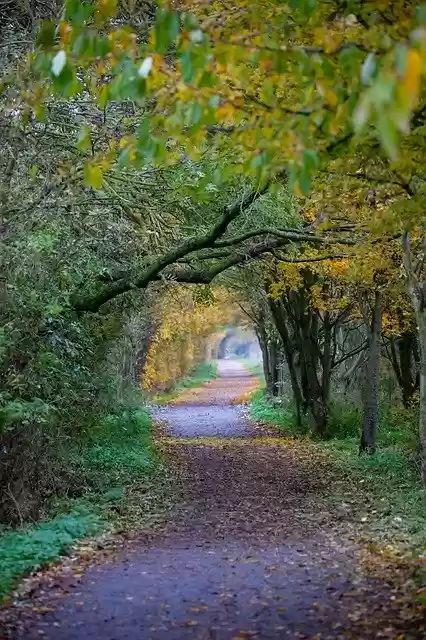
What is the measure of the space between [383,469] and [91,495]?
619 centimetres

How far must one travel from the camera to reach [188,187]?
9648 millimetres

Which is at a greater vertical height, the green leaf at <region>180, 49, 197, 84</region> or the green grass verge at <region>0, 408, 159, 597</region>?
the green leaf at <region>180, 49, 197, 84</region>

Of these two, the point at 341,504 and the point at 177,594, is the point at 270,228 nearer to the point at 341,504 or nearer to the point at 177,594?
the point at 341,504

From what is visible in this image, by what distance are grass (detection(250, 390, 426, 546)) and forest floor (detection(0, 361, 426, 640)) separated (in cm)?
26

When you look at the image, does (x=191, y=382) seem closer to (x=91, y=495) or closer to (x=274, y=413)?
(x=274, y=413)

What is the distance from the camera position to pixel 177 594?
768cm

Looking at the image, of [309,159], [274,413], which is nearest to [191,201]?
[309,159]

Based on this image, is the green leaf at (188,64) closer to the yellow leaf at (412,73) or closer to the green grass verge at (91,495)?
the yellow leaf at (412,73)

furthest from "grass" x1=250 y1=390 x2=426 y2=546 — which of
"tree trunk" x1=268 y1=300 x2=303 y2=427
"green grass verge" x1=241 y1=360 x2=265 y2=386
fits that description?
"green grass verge" x1=241 y1=360 x2=265 y2=386

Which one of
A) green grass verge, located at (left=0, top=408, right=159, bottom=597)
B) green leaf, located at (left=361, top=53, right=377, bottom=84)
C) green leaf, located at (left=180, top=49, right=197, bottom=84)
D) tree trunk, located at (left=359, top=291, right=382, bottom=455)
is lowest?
green grass verge, located at (left=0, top=408, right=159, bottom=597)

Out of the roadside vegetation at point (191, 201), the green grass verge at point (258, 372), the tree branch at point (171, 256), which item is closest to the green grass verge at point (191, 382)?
the green grass verge at point (258, 372)

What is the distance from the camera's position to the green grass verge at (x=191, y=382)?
4293cm

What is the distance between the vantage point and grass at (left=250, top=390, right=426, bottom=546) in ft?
35.8

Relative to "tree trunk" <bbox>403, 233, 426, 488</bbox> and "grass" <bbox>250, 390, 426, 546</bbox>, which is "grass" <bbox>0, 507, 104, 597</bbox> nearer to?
"grass" <bbox>250, 390, 426, 546</bbox>
